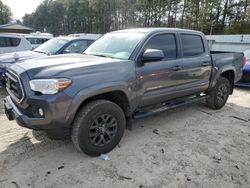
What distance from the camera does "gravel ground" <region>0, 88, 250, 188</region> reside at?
2.88m

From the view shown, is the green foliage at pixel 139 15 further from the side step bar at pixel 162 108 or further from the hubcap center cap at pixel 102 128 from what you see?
the hubcap center cap at pixel 102 128

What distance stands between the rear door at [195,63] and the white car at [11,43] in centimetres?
767

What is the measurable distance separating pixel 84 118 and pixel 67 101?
37 cm

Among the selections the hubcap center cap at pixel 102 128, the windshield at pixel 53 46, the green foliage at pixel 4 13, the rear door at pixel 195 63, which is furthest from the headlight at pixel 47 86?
the green foliage at pixel 4 13

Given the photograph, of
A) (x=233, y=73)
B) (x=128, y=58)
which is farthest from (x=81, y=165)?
(x=233, y=73)

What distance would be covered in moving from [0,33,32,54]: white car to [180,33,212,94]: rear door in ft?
25.1

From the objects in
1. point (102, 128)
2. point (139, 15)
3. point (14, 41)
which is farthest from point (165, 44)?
point (139, 15)

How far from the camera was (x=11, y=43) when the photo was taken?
9.73m

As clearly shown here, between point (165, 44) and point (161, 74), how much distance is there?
2.02 feet

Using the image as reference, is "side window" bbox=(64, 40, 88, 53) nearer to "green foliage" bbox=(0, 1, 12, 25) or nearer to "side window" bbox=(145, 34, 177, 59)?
"side window" bbox=(145, 34, 177, 59)

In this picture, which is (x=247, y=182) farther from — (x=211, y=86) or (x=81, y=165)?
(x=211, y=86)

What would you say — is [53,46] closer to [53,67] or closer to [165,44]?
[165,44]

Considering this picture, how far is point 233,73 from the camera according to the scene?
19.2ft

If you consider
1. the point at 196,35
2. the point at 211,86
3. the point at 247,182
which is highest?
the point at 196,35
